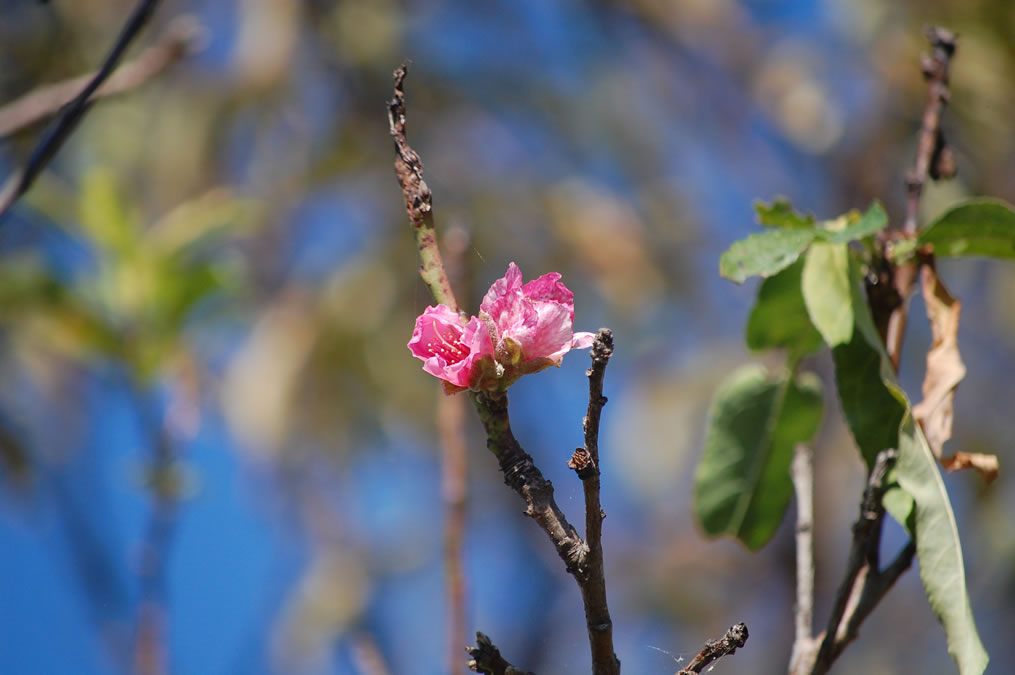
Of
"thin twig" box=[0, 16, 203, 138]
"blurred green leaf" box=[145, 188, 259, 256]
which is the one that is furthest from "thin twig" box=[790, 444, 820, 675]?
"blurred green leaf" box=[145, 188, 259, 256]

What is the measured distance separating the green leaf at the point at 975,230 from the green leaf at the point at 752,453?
26 centimetres

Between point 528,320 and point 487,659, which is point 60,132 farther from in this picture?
point 487,659

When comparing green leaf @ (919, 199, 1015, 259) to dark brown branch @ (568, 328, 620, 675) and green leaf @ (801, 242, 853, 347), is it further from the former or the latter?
dark brown branch @ (568, 328, 620, 675)

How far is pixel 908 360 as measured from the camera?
413 centimetres

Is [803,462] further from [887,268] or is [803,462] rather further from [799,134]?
[799,134]

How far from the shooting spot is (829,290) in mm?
999

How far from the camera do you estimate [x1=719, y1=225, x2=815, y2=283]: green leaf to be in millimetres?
996

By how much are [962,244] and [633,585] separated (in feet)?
13.3

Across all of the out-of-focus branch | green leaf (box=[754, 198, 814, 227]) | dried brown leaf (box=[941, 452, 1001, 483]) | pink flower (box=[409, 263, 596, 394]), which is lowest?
dried brown leaf (box=[941, 452, 1001, 483])

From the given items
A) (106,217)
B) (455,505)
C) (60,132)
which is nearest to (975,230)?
(455,505)

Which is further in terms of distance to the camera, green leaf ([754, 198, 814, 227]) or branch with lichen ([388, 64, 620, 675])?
green leaf ([754, 198, 814, 227])

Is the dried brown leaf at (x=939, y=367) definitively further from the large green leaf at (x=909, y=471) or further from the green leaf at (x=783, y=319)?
the green leaf at (x=783, y=319)

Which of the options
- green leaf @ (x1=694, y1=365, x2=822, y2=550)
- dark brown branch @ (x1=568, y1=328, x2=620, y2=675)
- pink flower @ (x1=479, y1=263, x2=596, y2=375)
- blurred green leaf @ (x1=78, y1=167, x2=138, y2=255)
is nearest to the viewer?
dark brown branch @ (x1=568, y1=328, x2=620, y2=675)

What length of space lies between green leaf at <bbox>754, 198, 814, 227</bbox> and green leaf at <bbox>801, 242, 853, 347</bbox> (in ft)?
0.14
